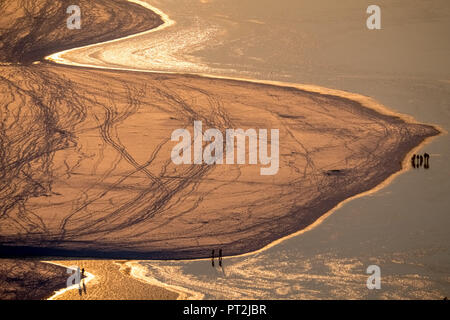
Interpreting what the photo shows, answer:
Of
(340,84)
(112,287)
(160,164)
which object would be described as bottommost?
(112,287)

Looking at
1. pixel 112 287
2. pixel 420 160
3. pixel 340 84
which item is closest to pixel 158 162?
pixel 112 287

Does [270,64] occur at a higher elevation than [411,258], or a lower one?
higher

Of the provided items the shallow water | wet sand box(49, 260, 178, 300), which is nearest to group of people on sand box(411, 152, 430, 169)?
the shallow water

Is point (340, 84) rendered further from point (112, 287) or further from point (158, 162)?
point (112, 287)

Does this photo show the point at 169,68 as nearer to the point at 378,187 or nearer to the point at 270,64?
the point at 270,64

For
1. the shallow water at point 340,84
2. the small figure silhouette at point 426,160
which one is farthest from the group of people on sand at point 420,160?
the shallow water at point 340,84
